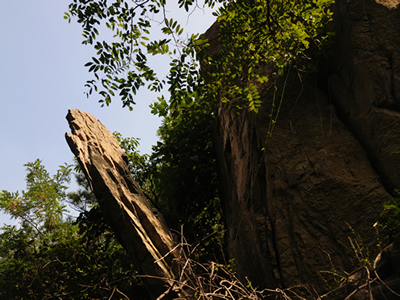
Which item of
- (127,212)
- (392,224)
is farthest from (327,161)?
(127,212)

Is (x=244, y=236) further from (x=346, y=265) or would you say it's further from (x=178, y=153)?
(x=178, y=153)

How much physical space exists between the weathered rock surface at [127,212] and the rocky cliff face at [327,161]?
39.6 inches

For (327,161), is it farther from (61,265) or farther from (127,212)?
(61,265)

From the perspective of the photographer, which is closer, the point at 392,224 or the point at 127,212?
the point at 392,224

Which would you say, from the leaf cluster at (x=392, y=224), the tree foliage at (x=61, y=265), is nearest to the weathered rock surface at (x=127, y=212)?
the tree foliage at (x=61, y=265)

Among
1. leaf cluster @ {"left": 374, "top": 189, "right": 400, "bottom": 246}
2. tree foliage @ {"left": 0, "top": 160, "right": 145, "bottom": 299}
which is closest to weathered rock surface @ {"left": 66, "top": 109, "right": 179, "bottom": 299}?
tree foliage @ {"left": 0, "top": 160, "right": 145, "bottom": 299}

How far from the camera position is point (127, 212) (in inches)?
148

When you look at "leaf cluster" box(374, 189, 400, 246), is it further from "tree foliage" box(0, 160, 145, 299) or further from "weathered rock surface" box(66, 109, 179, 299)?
"tree foliage" box(0, 160, 145, 299)

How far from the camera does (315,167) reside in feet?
11.0

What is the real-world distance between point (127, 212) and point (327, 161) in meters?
2.41

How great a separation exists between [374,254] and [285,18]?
7.08ft

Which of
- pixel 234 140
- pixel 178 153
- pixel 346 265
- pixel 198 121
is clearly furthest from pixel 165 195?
pixel 346 265

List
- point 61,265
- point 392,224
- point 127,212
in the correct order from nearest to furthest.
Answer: point 392,224 → point 127,212 → point 61,265

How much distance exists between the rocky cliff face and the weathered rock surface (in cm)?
101
